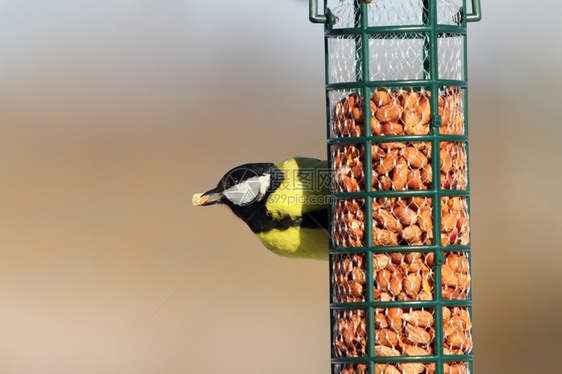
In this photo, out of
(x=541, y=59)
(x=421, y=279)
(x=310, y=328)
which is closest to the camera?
(x=421, y=279)

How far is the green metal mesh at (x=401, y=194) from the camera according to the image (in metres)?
1.81

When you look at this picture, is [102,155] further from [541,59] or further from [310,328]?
[541,59]

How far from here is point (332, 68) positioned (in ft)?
6.42

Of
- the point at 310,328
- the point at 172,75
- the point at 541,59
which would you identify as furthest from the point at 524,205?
the point at 172,75

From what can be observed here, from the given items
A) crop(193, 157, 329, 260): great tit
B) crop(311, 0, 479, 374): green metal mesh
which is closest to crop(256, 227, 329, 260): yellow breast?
crop(193, 157, 329, 260): great tit

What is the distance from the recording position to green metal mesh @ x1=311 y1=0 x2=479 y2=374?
1809 mm

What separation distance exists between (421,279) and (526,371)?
103 inches

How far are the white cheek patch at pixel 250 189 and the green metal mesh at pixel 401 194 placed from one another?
44 cm

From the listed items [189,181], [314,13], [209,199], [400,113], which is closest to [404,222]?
[400,113]

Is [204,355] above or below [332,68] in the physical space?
below

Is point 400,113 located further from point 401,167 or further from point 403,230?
point 403,230

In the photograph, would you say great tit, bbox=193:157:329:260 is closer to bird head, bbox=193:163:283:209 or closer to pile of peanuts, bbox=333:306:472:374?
bird head, bbox=193:163:283:209

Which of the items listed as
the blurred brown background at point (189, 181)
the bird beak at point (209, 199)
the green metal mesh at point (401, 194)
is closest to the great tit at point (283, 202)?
the bird beak at point (209, 199)

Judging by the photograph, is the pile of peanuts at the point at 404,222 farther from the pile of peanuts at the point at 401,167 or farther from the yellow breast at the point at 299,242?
the yellow breast at the point at 299,242
